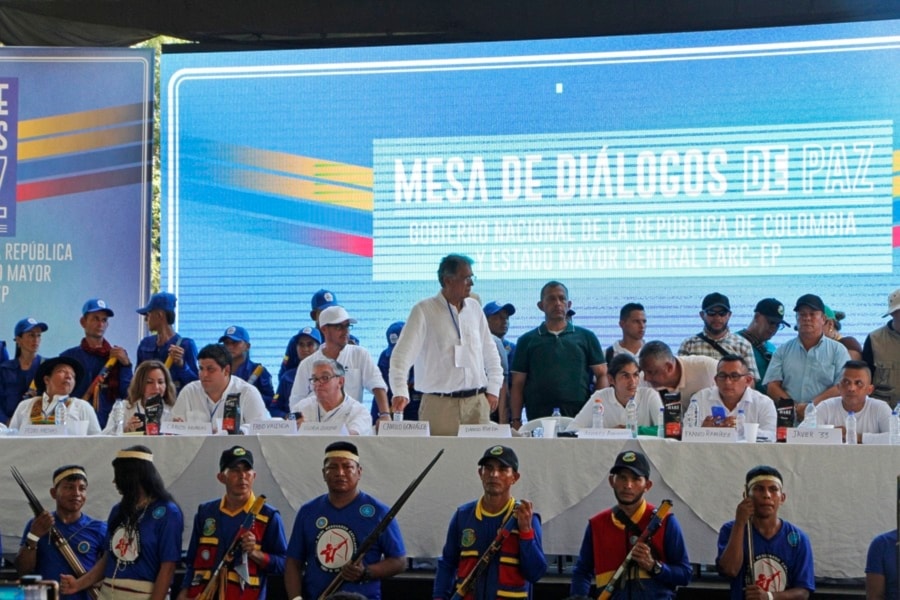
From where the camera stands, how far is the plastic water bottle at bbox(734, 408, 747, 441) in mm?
5836

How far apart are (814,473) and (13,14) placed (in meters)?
6.24

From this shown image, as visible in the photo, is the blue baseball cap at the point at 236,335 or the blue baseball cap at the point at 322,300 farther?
the blue baseball cap at the point at 322,300

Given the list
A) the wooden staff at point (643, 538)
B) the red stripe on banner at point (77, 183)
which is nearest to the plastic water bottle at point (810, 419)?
the wooden staff at point (643, 538)

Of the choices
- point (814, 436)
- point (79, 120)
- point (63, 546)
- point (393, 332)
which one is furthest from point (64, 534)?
point (79, 120)

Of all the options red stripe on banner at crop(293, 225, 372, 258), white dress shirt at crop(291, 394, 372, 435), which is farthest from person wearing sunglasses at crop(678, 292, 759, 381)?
red stripe on banner at crop(293, 225, 372, 258)

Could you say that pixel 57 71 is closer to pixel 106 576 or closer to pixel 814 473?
pixel 106 576

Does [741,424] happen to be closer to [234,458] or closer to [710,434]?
[710,434]

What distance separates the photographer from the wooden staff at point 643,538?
16.5 feet

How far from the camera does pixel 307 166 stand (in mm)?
9117

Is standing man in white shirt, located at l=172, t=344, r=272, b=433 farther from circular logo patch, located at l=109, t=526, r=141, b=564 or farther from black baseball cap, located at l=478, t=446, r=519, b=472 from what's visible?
Result: black baseball cap, located at l=478, t=446, r=519, b=472

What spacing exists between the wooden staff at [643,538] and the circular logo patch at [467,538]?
57cm

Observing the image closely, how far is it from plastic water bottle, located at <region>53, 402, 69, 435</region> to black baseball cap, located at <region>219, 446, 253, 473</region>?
1.06 m

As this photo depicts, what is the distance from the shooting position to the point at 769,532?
5207 mm

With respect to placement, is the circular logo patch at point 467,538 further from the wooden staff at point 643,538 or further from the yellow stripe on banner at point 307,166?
the yellow stripe on banner at point 307,166
